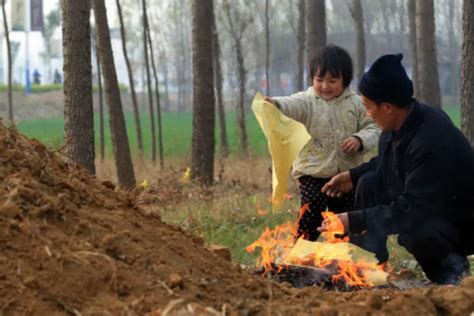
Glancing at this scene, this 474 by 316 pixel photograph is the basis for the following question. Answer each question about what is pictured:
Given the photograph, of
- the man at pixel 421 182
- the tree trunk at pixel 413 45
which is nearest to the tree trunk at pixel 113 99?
the man at pixel 421 182

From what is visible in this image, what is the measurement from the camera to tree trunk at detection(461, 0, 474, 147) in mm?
8430

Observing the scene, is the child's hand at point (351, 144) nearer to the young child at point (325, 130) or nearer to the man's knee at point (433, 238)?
the young child at point (325, 130)

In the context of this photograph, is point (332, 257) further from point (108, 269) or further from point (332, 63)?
point (108, 269)

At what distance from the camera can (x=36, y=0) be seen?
3441cm

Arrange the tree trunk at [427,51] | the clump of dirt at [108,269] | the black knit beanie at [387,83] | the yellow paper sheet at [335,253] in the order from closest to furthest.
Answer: the clump of dirt at [108,269] < the black knit beanie at [387,83] < the yellow paper sheet at [335,253] < the tree trunk at [427,51]

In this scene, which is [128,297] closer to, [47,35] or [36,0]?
[36,0]

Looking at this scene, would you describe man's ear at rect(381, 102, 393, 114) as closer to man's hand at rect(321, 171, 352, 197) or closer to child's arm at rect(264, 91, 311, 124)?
man's hand at rect(321, 171, 352, 197)

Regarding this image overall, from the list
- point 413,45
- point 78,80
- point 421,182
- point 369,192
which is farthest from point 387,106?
point 413,45

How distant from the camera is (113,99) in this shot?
11391mm

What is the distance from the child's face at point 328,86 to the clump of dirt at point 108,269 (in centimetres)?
215

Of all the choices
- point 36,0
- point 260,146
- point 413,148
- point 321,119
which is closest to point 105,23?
point 321,119

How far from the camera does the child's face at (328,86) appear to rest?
5.82 metres

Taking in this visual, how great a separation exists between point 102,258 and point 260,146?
2097 centimetres

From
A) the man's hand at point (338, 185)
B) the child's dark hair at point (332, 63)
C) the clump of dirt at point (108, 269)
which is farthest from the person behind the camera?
the child's dark hair at point (332, 63)
